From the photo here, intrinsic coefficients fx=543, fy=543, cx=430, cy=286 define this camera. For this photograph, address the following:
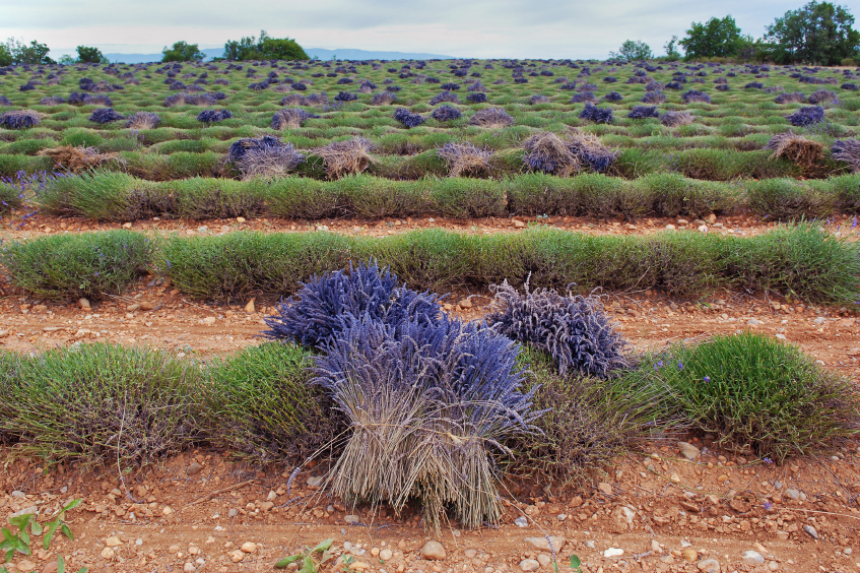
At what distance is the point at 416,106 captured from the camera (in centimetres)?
1652

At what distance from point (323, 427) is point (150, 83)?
84.2ft

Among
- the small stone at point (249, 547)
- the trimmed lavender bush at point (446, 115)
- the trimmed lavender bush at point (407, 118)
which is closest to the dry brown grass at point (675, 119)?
the trimmed lavender bush at point (446, 115)

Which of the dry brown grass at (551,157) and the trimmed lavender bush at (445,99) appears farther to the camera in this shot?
the trimmed lavender bush at (445,99)

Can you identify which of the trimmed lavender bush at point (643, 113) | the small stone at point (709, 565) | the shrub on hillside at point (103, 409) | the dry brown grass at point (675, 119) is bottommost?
the small stone at point (709, 565)

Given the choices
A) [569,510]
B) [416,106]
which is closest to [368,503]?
[569,510]

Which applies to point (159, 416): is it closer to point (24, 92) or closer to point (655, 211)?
point (655, 211)

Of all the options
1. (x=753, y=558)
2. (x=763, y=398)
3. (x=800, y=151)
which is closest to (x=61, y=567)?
(x=753, y=558)

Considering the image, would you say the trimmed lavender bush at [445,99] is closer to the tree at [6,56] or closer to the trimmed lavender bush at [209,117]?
the trimmed lavender bush at [209,117]

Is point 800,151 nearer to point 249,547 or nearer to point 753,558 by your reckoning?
point 753,558

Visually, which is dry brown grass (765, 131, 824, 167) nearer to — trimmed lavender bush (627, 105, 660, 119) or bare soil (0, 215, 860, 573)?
trimmed lavender bush (627, 105, 660, 119)

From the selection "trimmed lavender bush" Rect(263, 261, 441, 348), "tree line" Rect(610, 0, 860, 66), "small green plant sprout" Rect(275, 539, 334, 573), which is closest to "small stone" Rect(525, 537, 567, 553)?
"small green plant sprout" Rect(275, 539, 334, 573)

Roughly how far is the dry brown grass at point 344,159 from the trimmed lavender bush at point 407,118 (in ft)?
15.3

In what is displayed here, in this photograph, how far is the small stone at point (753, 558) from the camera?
7.81 feet

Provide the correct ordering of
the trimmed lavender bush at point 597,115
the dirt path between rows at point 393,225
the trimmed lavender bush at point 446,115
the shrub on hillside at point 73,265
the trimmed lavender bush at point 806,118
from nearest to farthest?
the shrub on hillside at point 73,265, the dirt path between rows at point 393,225, the trimmed lavender bush at point 806,118, the trimmed lavender bush at point 597,115, the trimmed lavender bush at point 446,115
